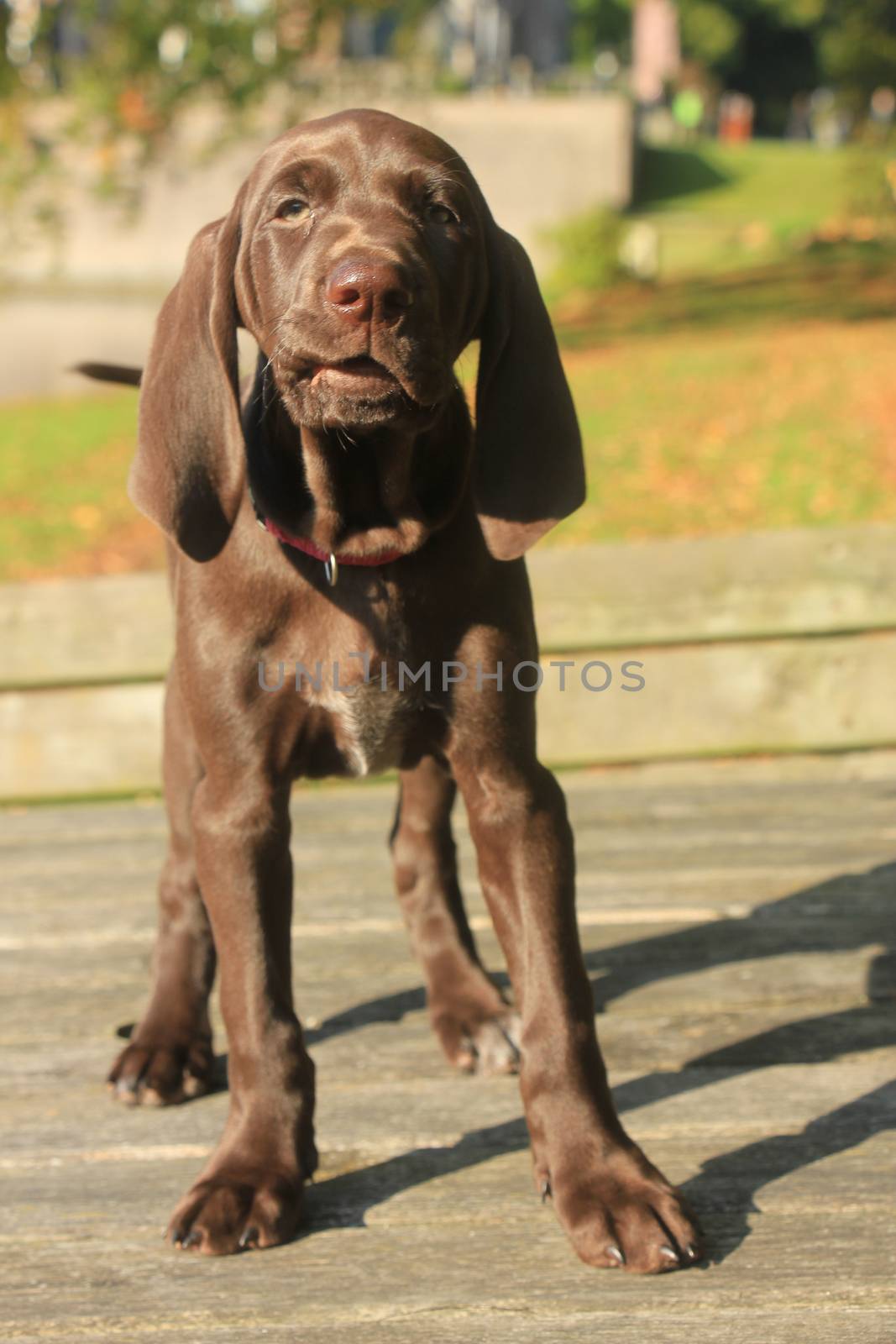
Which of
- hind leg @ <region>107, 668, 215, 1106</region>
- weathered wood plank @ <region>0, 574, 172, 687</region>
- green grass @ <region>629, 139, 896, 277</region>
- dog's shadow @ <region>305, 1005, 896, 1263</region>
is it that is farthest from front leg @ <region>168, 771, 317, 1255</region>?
green grass @ <region>629, 139, 896, 277</region>

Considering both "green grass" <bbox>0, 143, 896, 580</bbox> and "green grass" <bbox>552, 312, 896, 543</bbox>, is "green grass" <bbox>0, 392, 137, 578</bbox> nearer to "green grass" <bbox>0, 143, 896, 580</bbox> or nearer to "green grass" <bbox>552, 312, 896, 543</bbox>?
"green grass" <bbox>0, 143, 896, 580</bbox>

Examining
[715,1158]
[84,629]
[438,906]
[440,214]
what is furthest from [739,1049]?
[84,629]

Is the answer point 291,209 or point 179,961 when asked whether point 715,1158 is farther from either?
point 291,209

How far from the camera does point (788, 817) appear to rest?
4547 millimetres

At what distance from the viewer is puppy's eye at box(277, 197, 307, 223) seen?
2.40 metres

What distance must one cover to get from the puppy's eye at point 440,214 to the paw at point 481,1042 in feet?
5.13

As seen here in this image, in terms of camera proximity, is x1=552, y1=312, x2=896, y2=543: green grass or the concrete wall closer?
x1=552, y1=312, x2=896, y2=543: green grass

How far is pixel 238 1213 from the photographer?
2416mm

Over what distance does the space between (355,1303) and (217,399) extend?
1.40 meters

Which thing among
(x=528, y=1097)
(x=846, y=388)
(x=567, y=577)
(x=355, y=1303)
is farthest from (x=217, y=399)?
(x=846, y=388)

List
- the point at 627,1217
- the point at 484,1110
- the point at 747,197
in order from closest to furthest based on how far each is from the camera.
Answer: the point at 627,1217 < the point at 484,1110 < the point at 747,197

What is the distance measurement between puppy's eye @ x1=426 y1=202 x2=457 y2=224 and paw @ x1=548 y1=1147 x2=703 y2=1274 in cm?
150

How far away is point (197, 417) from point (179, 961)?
1.22 m

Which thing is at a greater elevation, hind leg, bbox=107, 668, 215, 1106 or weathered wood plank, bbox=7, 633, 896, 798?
hind leg, bbox=107, 668, 215, 1106
